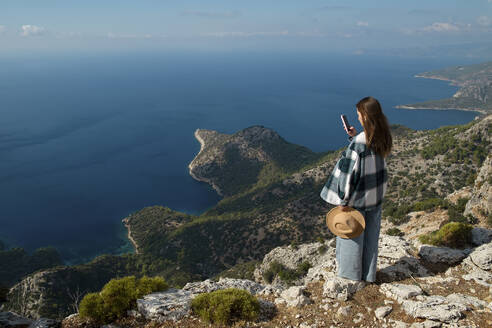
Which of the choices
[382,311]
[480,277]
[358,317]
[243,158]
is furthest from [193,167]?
[382,311]

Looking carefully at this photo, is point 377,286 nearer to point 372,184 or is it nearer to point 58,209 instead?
point 372,184

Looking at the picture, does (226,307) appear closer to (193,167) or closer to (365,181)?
(365,181)

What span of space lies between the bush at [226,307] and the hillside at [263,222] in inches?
574

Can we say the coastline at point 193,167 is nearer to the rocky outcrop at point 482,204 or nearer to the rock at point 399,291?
the rocky outcrop at point 482,204

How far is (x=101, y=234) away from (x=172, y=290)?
75393 mm

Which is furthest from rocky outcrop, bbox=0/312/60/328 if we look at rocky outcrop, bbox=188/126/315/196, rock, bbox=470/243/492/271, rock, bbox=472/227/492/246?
rocky outcrop, bbox=188/126/315/196

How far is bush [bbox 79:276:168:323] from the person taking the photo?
4496 millimetres

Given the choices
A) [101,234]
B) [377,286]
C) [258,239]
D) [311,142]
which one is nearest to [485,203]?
[377,286]

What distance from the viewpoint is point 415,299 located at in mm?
4434

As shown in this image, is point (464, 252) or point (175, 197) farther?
point (175, 197)

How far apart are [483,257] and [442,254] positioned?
25.8 inches

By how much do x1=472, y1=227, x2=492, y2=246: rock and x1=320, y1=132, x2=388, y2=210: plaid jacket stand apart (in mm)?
3822

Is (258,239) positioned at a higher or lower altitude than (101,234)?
higher

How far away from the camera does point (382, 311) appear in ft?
13.7
